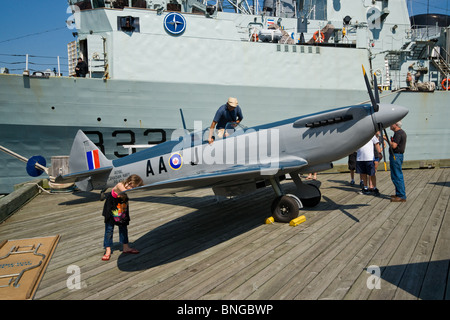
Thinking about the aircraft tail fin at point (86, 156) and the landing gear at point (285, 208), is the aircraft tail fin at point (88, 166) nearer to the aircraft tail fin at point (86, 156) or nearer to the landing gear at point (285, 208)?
the aircraft tail fin at point (86, 156)

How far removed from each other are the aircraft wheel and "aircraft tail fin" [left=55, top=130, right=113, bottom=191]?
400 centimetres

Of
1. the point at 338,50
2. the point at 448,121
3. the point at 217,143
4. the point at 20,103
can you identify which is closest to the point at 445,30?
the point at 448,121

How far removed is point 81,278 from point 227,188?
2999 millimetres

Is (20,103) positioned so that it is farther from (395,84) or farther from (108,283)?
(395,84)

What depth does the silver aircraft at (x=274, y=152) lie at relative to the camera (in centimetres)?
501

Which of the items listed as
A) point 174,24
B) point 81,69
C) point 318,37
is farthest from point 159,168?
point 318,37

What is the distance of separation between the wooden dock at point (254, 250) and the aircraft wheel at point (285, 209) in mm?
170

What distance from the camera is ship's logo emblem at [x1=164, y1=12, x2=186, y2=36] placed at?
1041 cm

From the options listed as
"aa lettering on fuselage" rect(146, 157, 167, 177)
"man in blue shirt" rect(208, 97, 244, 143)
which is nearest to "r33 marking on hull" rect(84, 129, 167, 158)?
"aa lettering on fuselage" rect(146, 157, 167, 177)

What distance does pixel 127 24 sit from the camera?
9.92 m

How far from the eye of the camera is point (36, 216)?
6.59 m

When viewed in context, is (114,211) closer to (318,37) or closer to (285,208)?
(285,208)

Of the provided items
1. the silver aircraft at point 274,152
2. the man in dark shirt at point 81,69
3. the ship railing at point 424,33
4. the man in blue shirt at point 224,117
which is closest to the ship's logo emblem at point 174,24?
the man in dark shirt at point 81,69

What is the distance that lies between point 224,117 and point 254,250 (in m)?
2.80
